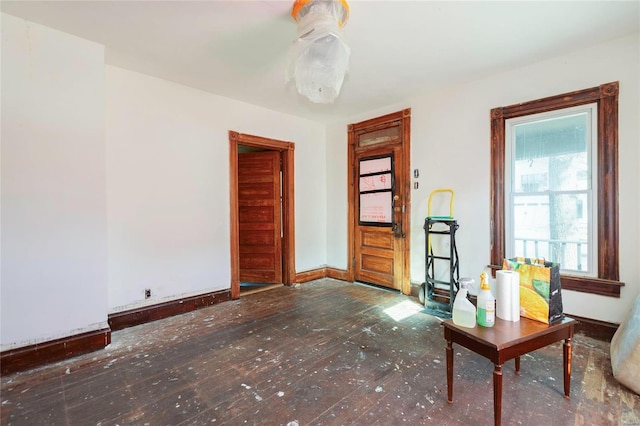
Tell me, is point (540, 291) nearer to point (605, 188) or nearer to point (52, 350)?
point (605, 188)

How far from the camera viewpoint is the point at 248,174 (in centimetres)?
459

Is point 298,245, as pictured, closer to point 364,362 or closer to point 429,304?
point 429,304

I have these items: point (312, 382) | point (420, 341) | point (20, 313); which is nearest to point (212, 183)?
point (20, 313)

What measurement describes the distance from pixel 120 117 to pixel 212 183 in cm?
115

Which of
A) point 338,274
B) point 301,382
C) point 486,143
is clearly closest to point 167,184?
point 301,382

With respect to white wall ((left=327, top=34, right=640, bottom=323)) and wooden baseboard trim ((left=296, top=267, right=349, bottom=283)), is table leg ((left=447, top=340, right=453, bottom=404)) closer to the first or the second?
white wall ((left=327, top=34, right=640, bottom=323))

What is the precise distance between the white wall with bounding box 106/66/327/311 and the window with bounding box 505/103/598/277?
10.6 feet

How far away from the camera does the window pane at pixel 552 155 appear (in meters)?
2.67

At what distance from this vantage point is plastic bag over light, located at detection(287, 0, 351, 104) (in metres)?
1.80

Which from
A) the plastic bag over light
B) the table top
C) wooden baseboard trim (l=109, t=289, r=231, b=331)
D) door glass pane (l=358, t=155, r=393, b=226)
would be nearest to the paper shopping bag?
the table top

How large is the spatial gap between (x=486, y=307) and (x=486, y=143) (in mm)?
2301

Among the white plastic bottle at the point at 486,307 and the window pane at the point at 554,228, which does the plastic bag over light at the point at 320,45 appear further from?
the window pane at the point at 554,228

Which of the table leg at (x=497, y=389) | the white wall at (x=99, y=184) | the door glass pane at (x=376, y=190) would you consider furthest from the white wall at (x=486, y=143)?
the white wall at (x=99, y=184)

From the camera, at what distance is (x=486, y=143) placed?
3.21m
